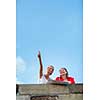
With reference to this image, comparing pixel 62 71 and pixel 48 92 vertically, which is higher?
pixel 62 71

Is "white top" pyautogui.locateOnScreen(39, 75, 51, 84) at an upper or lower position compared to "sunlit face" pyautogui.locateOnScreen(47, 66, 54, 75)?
lower

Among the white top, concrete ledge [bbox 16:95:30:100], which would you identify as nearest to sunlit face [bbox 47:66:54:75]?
the white top

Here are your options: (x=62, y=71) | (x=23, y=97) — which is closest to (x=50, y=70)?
(x=62, y=71)

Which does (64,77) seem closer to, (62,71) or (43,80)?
(62,71)

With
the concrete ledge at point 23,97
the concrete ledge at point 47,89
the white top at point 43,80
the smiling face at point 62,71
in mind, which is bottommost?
the concrete ledge at point 23,97

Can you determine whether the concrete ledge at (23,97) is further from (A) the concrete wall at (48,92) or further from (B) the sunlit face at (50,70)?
(B) the sunlit face at (50,70)

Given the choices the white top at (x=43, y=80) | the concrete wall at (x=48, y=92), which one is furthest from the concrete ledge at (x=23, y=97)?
the white top at (x=43, y=80)

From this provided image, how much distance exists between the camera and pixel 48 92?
190cm

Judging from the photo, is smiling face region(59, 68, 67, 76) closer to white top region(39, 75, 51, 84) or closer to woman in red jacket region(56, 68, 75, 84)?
woman in red jacket region(56, 68, 75, 84)

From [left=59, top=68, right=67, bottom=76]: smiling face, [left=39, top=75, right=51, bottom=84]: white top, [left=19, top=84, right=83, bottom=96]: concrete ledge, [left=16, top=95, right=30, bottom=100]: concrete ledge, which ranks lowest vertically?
[left=16, top=95, right=30, bottom=100]: concrete ledge

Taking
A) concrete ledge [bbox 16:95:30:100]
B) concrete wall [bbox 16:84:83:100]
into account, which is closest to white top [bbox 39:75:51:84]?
concrete wall [bbox 16:84:83:100]

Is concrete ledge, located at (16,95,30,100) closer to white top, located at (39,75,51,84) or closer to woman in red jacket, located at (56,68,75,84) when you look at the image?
white top, located at (39,75,51,84)

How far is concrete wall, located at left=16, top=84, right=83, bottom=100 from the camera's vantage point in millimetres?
1894

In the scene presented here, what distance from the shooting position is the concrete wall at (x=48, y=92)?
1.89m
